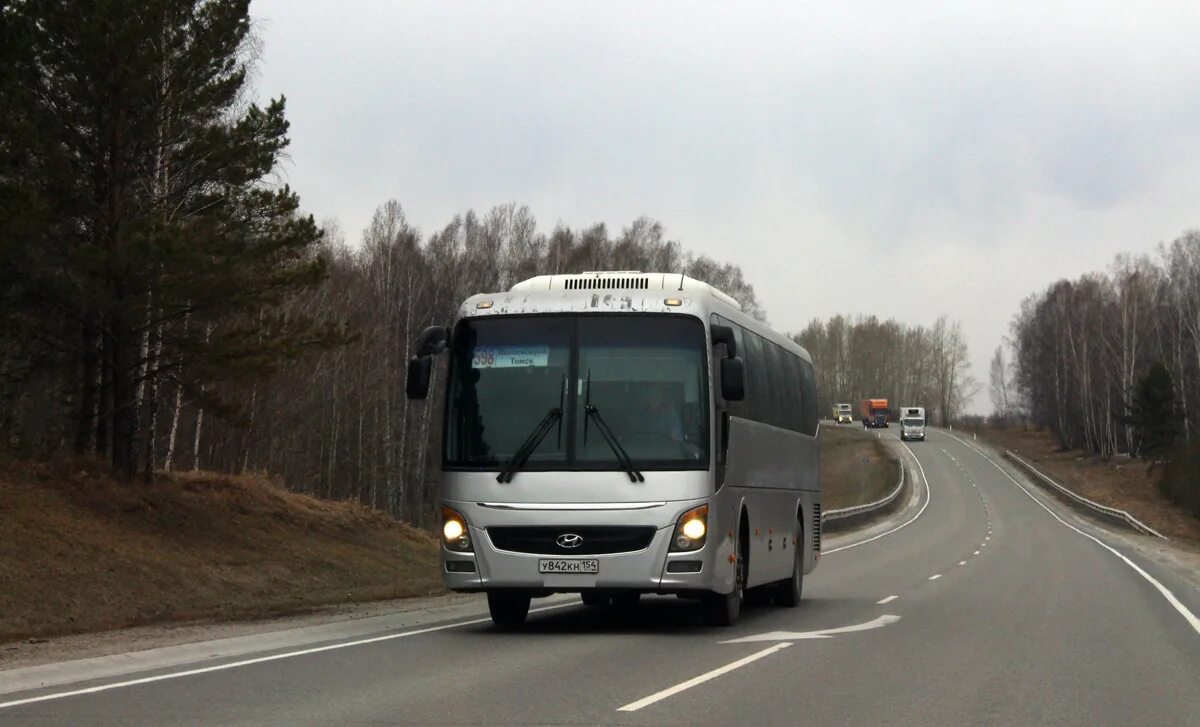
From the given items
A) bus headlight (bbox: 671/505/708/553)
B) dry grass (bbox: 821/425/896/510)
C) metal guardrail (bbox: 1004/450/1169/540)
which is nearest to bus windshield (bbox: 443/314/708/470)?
bus headlight (bbox: 671/505/708/553)

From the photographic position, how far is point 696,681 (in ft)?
36.5

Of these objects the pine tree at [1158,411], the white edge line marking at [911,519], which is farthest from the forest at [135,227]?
the pine tree at [1158,411]

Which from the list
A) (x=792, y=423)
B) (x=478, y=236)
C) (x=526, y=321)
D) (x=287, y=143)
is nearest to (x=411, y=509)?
(x=478, y=236)

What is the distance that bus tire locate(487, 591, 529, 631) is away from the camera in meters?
15.7

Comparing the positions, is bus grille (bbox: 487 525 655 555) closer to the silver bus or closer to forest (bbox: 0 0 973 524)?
the silver bus

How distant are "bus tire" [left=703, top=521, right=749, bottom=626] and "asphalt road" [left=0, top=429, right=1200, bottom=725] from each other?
0.67 feet

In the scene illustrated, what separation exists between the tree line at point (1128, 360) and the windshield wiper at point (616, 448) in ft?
194

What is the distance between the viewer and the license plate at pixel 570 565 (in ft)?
47.2

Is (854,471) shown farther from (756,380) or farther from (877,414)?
(756,380)

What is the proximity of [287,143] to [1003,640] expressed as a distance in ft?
53.7

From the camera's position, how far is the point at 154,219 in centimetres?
2411

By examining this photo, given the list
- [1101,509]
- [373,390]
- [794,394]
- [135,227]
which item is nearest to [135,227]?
[135,227]

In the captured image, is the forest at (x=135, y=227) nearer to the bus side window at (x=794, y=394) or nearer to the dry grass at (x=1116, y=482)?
the bus side window at (x=794, y=394)

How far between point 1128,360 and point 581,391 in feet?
309
